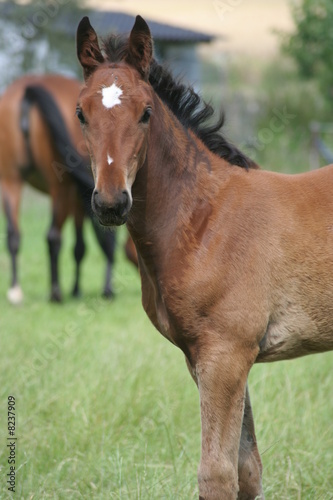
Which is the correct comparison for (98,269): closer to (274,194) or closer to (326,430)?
(326,430)

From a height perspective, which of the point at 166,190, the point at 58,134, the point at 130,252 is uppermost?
the point at 166,190

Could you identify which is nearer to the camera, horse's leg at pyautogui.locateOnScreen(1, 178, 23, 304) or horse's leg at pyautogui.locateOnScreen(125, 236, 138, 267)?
horse's leg at pyautogui.locateOnScreen(125, 236, 138, 267)

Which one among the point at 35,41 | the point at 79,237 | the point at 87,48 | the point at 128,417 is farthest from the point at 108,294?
the point at 35,41

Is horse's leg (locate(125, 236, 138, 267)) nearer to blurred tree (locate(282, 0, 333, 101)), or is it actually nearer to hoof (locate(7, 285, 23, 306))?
hoof (locate(7, 285, 23, 306))

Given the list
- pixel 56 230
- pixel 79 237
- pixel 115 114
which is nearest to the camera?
pixel 115 114

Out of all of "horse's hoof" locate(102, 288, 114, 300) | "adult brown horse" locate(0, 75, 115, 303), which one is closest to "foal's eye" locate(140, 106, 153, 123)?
"adult brown horse" locate(0, 75, 115, 303)

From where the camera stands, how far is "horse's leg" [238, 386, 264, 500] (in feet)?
10.5

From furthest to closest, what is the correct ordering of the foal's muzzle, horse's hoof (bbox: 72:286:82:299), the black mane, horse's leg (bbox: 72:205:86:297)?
horse's leg (bbox: 72:205:86:297)
horse's hoof (bbox: 72:286:82:299)
the black mane
the foal's muzzle

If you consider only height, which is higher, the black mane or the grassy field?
the black mane

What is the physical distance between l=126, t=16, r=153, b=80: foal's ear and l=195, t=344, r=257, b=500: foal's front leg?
1.18 m

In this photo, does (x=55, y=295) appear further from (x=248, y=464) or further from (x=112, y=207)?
(x=112, y=207)

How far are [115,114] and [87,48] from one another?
1.40 ft

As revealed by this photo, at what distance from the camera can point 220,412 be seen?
112 inches

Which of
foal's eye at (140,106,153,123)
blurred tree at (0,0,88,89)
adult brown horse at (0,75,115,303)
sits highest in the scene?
foal's eye at (140,106,153,123)
